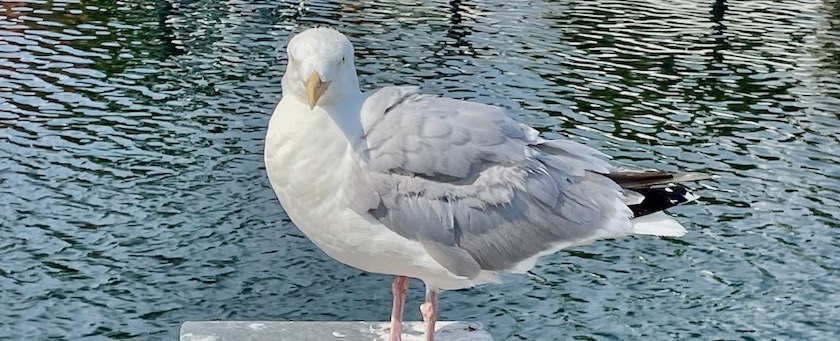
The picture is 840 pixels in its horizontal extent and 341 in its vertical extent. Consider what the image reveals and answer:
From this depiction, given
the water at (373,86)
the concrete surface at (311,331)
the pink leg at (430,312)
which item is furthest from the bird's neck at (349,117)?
the water at (373,86)

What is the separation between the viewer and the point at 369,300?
824 cm

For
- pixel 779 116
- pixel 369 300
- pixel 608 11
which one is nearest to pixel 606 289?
pixel 369 300

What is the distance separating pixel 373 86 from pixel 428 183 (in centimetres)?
935

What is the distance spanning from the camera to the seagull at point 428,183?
4.55 m

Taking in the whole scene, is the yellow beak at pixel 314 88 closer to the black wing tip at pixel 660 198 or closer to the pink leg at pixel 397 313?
the pink leg at pixel 397 313

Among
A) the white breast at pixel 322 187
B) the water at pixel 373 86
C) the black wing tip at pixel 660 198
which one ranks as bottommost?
the water at pixel 373 86

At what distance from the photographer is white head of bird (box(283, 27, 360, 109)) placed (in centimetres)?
440

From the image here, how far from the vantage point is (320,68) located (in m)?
4.40

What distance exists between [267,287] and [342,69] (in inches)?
161

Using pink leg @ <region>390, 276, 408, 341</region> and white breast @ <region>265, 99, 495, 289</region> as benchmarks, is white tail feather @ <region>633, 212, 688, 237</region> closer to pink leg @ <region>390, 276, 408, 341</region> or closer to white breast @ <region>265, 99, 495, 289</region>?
white breast @ <region>265, 99, 495, 289</region>

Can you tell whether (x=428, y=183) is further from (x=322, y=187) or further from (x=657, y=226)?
(x=657, y=226)

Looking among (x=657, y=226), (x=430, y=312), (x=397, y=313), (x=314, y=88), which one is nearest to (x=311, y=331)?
(x=397, y=313)

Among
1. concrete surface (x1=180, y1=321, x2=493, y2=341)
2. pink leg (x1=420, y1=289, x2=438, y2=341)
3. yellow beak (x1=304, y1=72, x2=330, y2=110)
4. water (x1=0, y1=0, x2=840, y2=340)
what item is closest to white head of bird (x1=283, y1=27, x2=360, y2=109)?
yellow beak (x1=304, y1=72, x2=330, y2=110)

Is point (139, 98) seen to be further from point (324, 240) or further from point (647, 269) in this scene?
point (324, 240)
